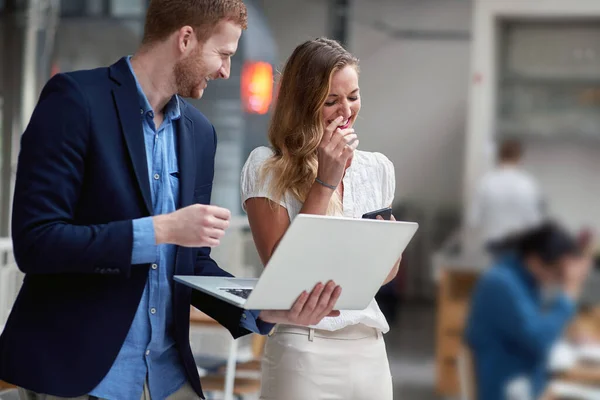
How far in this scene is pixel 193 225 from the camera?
701 mm

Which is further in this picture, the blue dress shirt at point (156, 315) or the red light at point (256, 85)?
the red light at point (256, 85)

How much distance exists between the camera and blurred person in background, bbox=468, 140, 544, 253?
976 mm

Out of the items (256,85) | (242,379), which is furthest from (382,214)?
(256,85)

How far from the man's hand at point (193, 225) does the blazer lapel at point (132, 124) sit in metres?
0.05

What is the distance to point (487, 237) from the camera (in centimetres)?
96

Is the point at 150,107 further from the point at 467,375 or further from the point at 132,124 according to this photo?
the point at 467,375

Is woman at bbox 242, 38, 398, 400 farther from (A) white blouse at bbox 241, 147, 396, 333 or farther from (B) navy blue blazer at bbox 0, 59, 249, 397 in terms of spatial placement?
(B) navy blue blazer at bbox 0, 59, 249, 397

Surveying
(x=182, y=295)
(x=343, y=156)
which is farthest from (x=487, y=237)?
(x=182, y=295)

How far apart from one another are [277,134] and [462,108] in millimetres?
5480

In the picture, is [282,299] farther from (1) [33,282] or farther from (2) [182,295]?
(1) [33,282]

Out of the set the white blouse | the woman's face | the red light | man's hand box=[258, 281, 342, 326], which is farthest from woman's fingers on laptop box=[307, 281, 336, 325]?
the red light

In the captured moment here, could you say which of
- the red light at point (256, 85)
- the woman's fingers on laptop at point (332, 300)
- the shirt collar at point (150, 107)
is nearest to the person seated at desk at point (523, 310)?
the woman's fingers on laptop at point (332, 300)

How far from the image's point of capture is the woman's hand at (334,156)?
2.78ft

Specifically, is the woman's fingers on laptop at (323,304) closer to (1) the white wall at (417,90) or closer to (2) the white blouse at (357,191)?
(2) the white blouse at (357,191)
